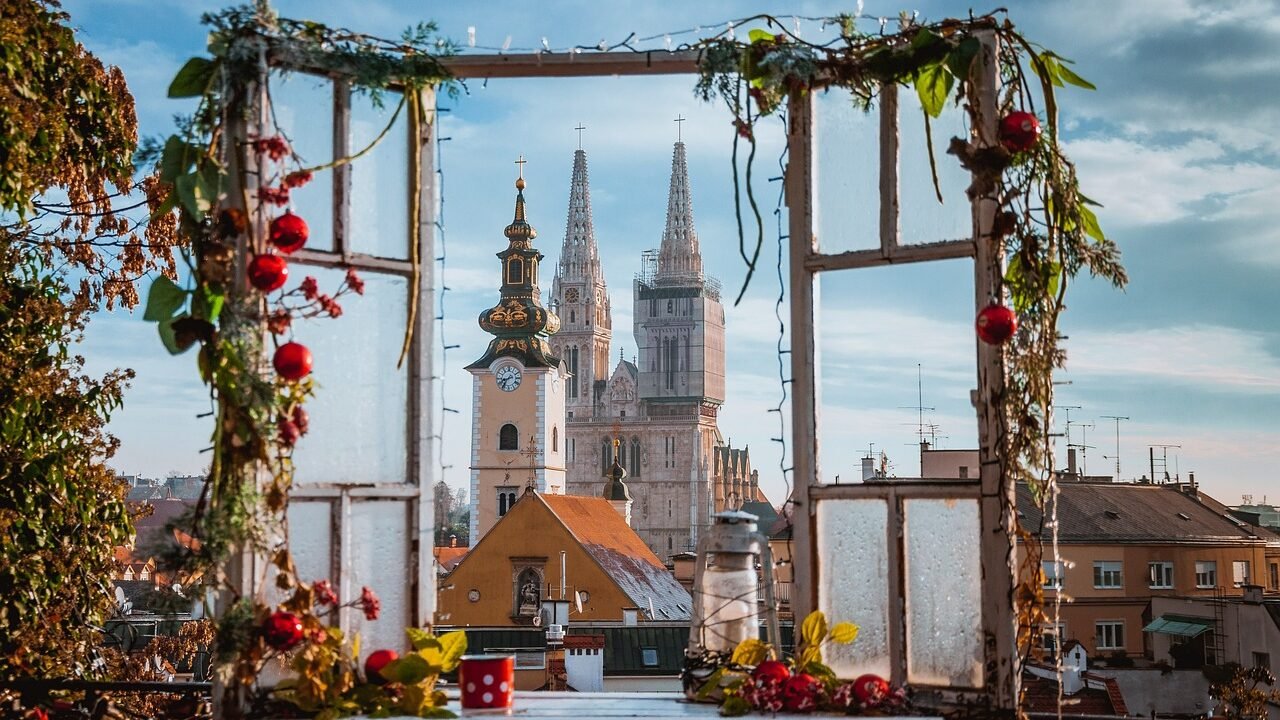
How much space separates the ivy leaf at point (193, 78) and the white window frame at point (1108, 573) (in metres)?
26.1

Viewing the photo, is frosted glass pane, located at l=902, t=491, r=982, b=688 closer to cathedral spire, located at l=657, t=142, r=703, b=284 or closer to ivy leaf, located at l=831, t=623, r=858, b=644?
ivy leaf, located at l=831, t=623, r=858, b=644

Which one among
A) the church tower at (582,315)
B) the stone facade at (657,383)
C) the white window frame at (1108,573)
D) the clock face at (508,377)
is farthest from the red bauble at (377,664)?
the church tower at (582,315)

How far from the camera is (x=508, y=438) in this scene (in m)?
49.8

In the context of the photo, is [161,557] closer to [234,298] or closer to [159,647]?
[234,298]

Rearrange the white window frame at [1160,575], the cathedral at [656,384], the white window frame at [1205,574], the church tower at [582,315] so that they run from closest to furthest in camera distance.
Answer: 1. the white window frame at [1160,575]
2. the white window frame at [1205,574]
3. the cathedral at [656,384]
4. the church tower at [582,315]

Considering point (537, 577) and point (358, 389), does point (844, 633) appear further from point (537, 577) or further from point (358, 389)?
point (537, 577)

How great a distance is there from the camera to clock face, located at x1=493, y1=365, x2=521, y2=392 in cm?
4900

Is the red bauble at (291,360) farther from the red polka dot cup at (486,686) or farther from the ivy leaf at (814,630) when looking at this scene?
the ivy leaf at (814,630)

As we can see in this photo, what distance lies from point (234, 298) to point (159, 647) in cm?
498

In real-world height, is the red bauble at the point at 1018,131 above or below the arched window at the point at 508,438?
below

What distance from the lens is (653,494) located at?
78.2m

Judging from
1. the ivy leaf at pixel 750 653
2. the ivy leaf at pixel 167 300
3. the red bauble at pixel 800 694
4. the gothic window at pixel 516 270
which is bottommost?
the red bauble at pixel 800 694

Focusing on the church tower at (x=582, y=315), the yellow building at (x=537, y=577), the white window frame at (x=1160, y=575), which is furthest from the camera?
the church tower at (x=582, y=315)

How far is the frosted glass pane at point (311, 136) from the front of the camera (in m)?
2.53
